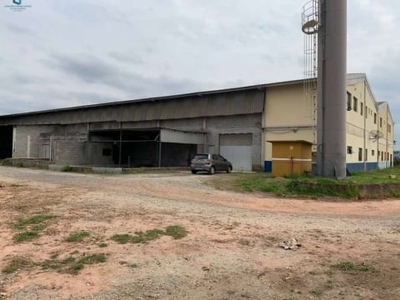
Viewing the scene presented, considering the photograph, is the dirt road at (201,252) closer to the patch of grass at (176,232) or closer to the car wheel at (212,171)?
the patch of grass at (176,232)

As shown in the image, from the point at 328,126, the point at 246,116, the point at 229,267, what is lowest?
the point at 229,267

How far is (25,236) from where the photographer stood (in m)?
8.04

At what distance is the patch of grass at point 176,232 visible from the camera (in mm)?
8061

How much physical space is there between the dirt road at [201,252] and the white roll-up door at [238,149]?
20.1 metres

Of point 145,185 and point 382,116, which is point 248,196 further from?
point 382,116

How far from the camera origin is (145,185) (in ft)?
59.4

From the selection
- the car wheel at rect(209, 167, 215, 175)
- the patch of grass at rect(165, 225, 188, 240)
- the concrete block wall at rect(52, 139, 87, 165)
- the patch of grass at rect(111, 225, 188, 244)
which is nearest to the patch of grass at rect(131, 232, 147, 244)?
the patch of grass at rect(111, 225, 188, 244)

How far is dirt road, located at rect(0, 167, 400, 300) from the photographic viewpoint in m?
5.34

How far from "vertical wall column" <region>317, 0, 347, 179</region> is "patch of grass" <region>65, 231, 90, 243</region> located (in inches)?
544

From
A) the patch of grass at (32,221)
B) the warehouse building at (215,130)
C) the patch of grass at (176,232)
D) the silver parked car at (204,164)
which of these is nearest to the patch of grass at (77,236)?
the patch of grass at (32,221)

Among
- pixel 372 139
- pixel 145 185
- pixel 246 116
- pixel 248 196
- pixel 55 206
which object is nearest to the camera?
pixel 55 206

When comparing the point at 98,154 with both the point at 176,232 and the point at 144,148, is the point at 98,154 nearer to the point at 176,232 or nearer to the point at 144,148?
the point at 144,148

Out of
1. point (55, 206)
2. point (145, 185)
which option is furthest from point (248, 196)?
point (55, 206)

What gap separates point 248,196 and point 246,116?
18.1 meters
